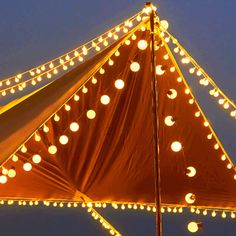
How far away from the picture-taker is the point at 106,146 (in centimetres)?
388

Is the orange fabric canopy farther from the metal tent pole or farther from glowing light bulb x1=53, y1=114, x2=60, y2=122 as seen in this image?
the metal tent pole

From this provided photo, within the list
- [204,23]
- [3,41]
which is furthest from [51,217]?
[204,23]

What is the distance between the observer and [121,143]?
3.91 meters

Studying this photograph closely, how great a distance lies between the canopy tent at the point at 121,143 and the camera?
342 centimetres

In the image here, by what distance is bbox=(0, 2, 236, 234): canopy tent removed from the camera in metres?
3.42

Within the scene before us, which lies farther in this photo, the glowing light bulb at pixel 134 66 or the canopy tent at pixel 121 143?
the canopy tent at pixel 121 143

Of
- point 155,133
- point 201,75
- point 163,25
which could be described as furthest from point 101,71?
point 155,133

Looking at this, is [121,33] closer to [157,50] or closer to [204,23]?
[157,50]

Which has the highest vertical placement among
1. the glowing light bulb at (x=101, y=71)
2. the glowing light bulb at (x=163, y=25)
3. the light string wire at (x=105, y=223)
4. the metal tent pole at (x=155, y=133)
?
the glowing light bulb at (x=163, y=25)

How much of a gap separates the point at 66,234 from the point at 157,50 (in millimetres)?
4246

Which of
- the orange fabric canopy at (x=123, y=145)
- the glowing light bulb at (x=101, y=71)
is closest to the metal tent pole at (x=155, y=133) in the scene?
the orange fabric canopy at (x=123, y=145)

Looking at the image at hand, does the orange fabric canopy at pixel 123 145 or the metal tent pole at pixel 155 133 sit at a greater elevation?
the orange fabric canopy at pixel 123 145

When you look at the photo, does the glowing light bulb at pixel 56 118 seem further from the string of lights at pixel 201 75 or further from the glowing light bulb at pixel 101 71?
the string of lights at pixel 201 75

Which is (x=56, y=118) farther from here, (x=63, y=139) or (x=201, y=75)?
(x=201, y=75)
